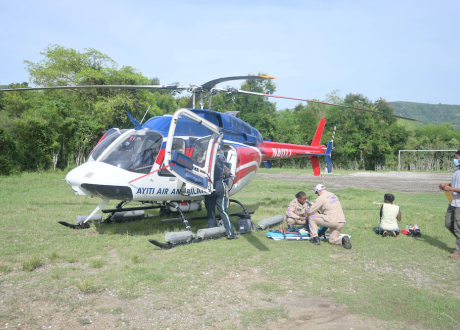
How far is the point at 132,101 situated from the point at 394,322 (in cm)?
3392

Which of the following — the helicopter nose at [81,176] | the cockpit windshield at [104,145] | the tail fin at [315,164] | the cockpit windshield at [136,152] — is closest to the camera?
the helicopter nose at [81,176]

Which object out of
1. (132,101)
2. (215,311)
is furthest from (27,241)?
(132,101)

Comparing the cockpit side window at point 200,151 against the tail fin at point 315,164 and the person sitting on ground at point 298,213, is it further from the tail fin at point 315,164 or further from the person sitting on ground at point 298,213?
the tail fin at point 315,164

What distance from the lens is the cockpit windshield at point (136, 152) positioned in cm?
737

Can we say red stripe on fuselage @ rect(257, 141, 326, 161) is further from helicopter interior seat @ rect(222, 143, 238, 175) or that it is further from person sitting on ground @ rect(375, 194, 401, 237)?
person sitting on ground @ rect(375, 194, 401, 237)

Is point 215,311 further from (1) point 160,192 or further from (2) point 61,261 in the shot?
(1) point 160,192

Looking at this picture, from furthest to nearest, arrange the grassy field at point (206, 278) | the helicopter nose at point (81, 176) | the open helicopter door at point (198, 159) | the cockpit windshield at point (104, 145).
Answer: the cockpit windshield at point (104, 145), the open helicopter door at point (198, 159), the helicopter nose at point (81, 176), the grassy field at point (206, 278)

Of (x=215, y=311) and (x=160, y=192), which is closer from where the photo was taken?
(x=215, y=311)

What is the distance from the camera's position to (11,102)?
32031mm

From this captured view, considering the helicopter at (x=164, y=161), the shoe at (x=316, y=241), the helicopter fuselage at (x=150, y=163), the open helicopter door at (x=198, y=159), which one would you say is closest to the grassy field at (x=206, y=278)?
the shoe at (x=316, y=241)

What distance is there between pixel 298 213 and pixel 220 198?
2046 mm

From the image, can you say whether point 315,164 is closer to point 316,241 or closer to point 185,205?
point 316,241

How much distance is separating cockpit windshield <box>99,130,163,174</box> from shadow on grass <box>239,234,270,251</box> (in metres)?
2.90

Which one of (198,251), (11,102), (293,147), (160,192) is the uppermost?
(11,102)
